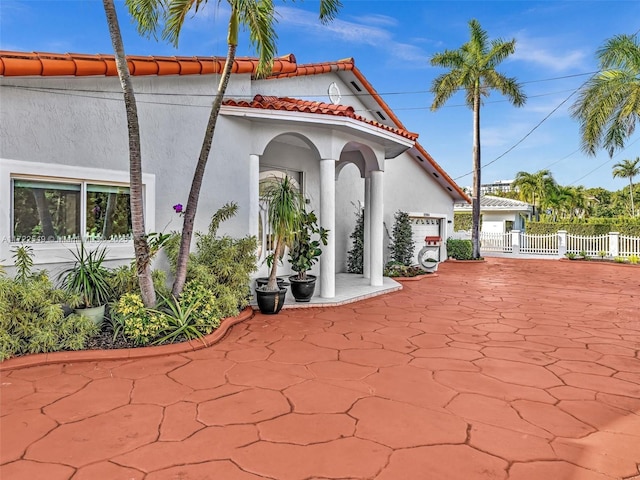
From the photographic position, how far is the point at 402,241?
1563 cm

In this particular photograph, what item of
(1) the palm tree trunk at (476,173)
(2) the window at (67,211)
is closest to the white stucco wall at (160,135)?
(2) the window at (67,211)

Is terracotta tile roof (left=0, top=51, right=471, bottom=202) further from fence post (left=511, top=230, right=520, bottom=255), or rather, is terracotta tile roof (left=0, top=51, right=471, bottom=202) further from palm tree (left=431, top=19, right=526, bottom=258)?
fence post (left=511, top=230, right=520, bottom=255)

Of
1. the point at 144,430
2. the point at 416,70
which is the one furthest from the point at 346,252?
the point at 416,70

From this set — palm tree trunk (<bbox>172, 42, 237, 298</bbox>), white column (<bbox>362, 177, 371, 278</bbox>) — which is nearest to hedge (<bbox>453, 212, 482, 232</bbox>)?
white column (<bbox>362, 177, 371, 278</bbox>)

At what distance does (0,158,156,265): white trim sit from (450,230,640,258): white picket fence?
18.7 meters

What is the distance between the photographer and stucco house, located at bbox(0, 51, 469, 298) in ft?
19.3

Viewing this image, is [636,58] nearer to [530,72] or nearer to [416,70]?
[530,72]

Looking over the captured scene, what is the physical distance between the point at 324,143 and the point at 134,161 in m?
4.58

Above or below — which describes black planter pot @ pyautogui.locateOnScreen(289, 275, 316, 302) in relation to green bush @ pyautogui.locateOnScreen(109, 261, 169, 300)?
below

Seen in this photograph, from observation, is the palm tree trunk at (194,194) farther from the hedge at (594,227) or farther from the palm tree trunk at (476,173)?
the hedge at (594,227)

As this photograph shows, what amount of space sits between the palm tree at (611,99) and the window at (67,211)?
61.8 feet

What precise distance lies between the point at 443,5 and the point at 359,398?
1585cm

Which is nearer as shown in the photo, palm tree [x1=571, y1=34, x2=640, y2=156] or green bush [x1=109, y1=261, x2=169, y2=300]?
green bush [x1=109, y1=261, x2=169, y2=300]

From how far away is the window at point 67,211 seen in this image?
6.01m
